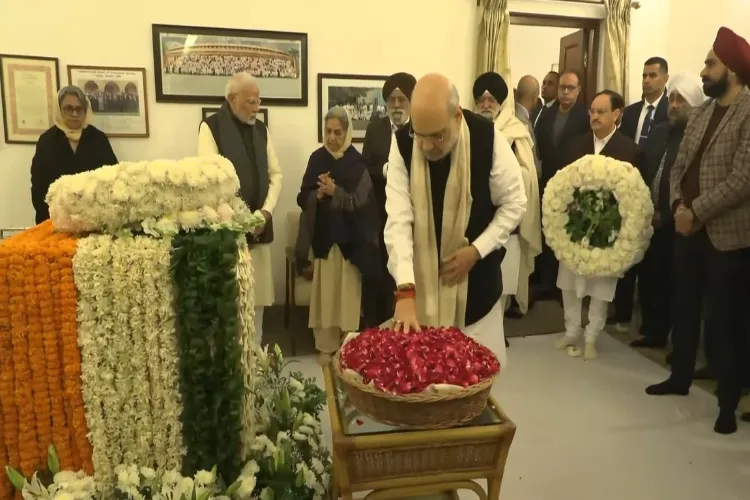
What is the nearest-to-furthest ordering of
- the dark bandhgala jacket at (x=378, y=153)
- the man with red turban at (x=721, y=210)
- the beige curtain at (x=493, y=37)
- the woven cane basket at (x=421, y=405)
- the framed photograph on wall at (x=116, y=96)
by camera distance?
1. the woven cane basket at (x=421, y=405)
2. the man with red turban at (x=721, y=210)
3. the dark bandhgala jacket at (x=378, y=153)
4. the framed photograph on wall at (x=116, y=96)
5. the beige curtain at (x=493, y=37)

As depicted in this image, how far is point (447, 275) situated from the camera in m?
2.35

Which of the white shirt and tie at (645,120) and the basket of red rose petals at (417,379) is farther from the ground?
the white shirt and tie at (645,120)

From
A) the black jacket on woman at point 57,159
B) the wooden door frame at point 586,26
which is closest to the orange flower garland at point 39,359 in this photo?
the black jacket on woman at point 57,159

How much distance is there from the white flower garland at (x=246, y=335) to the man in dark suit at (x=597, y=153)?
2609 millimetres

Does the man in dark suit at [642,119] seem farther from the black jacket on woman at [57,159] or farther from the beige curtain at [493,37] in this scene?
the black jacket on woman at [57,159]

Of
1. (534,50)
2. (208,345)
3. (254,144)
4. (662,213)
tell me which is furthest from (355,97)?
(534,50)

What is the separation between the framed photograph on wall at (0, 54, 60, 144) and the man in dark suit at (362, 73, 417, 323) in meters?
2.22

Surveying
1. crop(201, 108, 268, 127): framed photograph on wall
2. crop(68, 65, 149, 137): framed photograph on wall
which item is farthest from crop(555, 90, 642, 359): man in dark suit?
crop(68, 65, 149, 137): framed photograph on wall

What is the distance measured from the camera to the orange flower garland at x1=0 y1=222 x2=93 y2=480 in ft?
5.83

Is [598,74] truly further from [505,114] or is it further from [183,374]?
[183,374]

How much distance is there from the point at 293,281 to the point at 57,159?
1.66 m

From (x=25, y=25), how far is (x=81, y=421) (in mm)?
3534

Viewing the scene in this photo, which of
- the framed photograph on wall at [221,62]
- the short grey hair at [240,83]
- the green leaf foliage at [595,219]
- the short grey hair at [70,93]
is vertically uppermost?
the framed photograph on wall at [221,62]

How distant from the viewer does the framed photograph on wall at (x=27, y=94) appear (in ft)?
14.3
